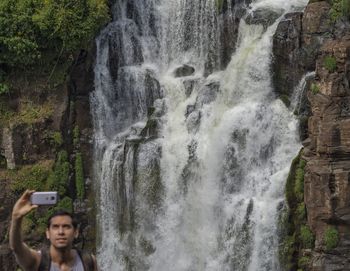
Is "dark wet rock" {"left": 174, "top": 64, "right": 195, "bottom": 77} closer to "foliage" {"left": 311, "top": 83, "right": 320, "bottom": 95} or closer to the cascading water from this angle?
the cascading water

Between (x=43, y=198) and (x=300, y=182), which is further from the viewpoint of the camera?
(x=300, y=182)

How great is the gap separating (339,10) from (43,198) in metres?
→ 18.1

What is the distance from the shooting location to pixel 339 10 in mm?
21859

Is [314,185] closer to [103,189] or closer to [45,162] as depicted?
[103,189]

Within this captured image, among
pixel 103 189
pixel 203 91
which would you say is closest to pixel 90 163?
pixel 103 189

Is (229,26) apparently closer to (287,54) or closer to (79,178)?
(287,54)

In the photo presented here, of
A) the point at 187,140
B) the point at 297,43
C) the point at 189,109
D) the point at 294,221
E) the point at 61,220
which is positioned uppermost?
the point at 297,43

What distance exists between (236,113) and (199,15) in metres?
5.31

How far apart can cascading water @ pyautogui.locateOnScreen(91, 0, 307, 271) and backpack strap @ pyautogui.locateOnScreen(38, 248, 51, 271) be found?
16.1 metres

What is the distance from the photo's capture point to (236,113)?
23.3 metres

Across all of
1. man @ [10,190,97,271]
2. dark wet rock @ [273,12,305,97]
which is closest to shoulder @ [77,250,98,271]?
man @ [10,190,97,271]

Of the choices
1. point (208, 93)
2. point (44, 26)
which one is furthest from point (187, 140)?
point (44, 26)

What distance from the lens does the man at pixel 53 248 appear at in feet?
18.7

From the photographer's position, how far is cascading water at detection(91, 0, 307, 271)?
880 inches
